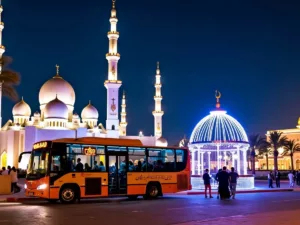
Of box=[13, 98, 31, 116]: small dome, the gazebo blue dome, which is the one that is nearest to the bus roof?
the gazebo blue dome

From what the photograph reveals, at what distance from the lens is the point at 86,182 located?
17.6 meters

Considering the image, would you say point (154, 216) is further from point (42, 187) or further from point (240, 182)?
point (240, 182)

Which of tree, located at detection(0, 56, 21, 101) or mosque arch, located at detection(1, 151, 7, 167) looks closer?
tree, located at detection(0, 56, 21, 101)

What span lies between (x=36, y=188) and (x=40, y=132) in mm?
33729

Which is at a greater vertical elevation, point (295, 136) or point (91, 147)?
A: point (295, 136)

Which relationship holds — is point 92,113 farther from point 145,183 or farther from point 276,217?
point 276,217

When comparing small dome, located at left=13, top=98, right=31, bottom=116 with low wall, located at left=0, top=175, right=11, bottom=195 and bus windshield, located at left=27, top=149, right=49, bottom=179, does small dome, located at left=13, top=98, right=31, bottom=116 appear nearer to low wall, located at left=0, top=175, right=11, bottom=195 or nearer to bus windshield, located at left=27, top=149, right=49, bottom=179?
low wall, located at left=0, top=175, right=11, bottom=195

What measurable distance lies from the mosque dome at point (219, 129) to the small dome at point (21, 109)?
34.4 metres

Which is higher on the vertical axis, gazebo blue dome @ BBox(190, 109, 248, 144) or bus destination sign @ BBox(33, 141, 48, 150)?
gazebo blue dome @ BBox(190, 109, 248, 144)

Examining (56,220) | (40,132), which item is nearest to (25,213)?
(56,220)

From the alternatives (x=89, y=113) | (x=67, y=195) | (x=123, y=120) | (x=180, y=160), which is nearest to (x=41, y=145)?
(x=67, y=195)

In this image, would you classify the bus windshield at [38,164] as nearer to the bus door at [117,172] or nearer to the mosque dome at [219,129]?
the bus door at [117,172]

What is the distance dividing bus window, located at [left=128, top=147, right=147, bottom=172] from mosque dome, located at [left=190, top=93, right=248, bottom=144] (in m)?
7.21

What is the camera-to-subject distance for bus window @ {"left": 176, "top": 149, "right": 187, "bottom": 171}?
67.3ft
